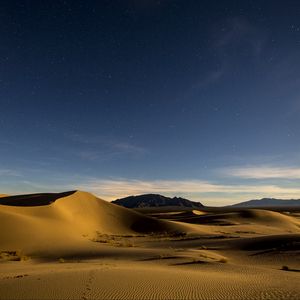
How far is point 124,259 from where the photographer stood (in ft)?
61.6

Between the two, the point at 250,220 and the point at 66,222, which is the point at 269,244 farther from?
the point at 250,220

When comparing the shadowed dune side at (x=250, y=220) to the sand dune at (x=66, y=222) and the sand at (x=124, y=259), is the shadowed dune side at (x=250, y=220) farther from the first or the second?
the sand dune at (x=66, y=222)

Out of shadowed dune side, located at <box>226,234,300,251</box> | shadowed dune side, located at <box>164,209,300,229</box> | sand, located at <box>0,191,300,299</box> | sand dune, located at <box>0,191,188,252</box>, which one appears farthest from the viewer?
shadowed dune side, located at <box>164,209,300,229</box>

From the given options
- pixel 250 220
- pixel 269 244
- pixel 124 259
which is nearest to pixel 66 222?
pixel 124 259

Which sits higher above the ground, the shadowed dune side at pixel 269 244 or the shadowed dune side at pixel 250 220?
the shadowed dune side at pixel 250 220

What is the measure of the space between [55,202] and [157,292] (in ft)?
113

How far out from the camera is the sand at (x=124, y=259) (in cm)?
912

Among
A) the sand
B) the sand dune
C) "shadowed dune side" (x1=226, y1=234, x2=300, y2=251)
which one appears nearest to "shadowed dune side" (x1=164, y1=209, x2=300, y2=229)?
the sand

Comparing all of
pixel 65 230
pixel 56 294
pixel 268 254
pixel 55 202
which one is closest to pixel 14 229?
pixel 65 230

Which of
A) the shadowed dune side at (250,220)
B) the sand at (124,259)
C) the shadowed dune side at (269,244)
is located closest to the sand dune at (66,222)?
the sand at (124,259)

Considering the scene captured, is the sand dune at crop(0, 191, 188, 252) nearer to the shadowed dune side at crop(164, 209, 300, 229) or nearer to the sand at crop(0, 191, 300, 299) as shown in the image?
the sand at crop(0, 191, 300, 299)

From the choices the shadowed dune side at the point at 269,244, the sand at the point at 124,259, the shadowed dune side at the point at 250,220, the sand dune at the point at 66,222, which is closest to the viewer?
the sand at the point at 124,259

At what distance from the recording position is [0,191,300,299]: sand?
29.9 ft

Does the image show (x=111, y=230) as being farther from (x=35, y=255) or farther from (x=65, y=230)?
(x=35, y=255)
